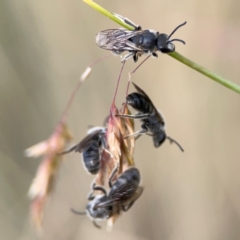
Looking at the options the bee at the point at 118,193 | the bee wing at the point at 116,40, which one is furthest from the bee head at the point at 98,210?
the bee wing at the point at 116,40

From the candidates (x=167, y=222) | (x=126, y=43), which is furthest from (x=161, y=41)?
(x=167, y=222)

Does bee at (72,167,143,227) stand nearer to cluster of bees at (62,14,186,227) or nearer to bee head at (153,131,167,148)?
cluster of bees at (62,14,186,227)

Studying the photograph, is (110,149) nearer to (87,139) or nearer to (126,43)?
(87,139)

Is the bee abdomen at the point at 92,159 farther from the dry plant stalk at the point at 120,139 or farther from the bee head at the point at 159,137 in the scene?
the bee head at the point at 159,137

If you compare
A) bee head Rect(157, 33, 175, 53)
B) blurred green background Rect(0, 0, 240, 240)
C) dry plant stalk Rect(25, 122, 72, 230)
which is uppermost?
bee head Rect(157, 33, 175, 53)

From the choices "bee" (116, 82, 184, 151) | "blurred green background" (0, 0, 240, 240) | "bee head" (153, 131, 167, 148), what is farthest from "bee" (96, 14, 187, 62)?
"blurred green background" (0, 0, 240, 240)

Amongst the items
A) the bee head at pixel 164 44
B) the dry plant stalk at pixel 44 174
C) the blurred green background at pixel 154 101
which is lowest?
the blurred green background at pixel 154 101

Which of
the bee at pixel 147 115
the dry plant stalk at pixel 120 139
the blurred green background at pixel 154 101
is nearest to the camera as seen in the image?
the dry plant stalk at pixel 120 139
